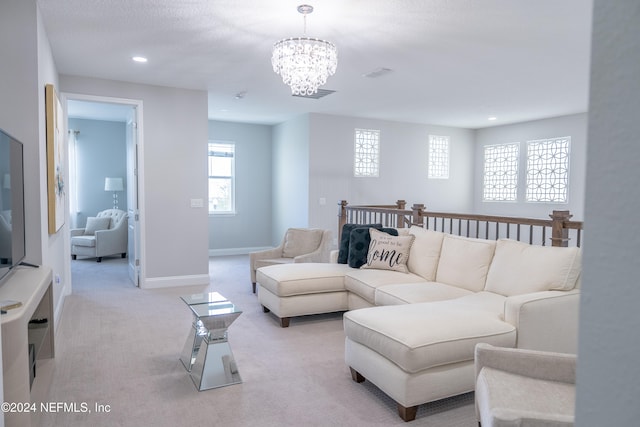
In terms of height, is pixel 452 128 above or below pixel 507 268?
above

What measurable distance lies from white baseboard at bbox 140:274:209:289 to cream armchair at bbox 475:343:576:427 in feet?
14.5

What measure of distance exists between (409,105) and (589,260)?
640 centimetres

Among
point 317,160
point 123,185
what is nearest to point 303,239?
point 317,160

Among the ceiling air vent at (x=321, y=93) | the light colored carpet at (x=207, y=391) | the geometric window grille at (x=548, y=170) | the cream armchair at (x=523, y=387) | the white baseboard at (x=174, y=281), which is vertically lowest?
the light colored carpet at (x=207, y=391)

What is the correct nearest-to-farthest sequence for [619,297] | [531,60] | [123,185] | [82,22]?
1. [619,297]
2. [82,22]
3. [531,60]
4. [123,185]

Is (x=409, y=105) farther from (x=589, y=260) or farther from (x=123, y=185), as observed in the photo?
(x=589, y=260)

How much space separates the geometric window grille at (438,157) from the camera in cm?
855

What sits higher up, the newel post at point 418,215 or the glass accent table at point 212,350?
the newel post at point 418,215

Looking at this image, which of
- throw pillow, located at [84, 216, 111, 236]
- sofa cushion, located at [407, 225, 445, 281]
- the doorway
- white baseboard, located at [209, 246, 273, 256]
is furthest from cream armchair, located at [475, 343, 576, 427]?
throw pillow, located at [84, 216, 111, 236]

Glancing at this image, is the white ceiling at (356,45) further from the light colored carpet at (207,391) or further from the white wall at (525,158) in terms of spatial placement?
the light colored carpet at (207,391)

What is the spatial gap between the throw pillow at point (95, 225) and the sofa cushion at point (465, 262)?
6.54 metres

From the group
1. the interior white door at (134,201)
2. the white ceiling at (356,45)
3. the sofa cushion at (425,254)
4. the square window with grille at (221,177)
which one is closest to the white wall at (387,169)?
the white ceiling at (356,45)

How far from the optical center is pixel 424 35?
359 cm

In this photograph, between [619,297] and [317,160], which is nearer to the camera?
[619,297]
